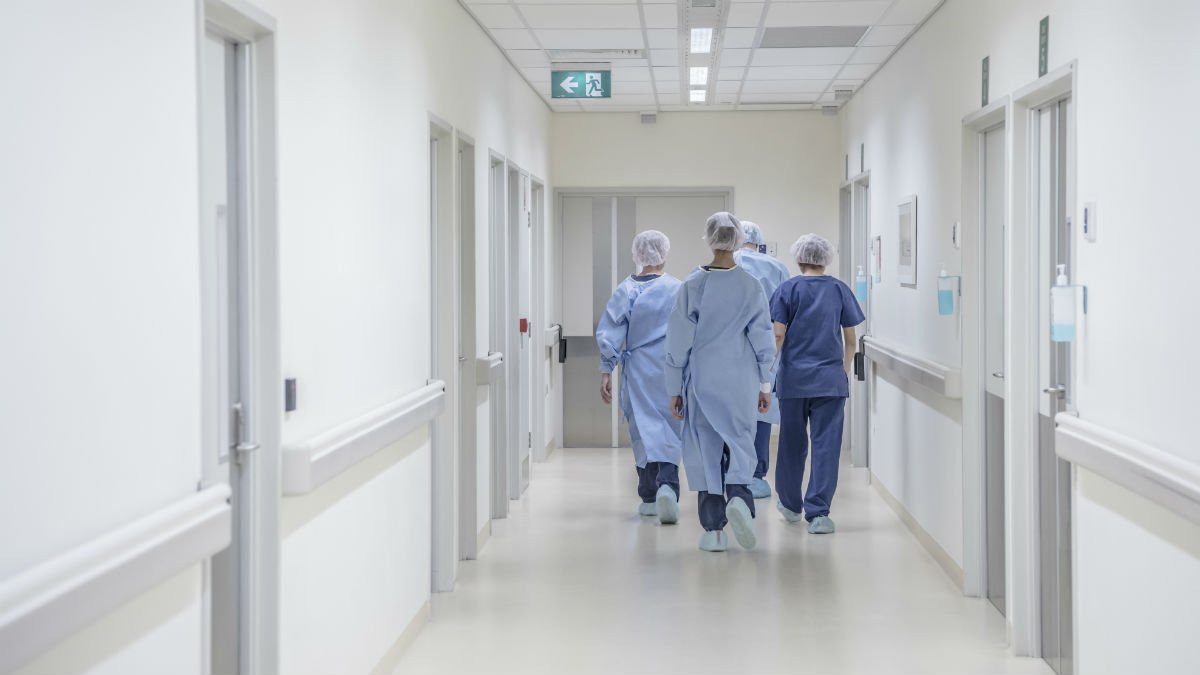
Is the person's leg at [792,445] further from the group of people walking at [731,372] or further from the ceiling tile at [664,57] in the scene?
the ceiling tile at [664,57]

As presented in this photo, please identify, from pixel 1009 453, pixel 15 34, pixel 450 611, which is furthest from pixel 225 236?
pixel 1009 453

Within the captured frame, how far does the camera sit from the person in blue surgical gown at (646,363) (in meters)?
7.21

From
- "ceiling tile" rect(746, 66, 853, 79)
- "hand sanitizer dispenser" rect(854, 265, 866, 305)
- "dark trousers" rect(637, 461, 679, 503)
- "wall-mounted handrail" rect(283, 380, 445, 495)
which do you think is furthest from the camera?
"hand sanitizer dispenser" rect(854, 265, 866, 305)

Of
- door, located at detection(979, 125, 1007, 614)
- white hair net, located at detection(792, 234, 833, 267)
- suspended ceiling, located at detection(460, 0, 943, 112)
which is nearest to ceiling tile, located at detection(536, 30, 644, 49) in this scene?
suspended ceiling, located at detection(460, 0, 943, 112)

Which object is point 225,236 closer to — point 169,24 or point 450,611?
point 169,24


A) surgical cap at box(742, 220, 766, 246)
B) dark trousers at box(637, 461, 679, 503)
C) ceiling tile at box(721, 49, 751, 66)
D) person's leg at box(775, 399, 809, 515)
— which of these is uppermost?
ceiling tile at box(721, 49, 751, 66)

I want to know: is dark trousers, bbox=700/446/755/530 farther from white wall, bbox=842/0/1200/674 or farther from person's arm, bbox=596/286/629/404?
white wall, bbox=842/0/1200/674

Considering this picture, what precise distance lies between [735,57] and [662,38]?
32.7 inches

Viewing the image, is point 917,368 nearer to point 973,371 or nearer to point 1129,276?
point 973,371

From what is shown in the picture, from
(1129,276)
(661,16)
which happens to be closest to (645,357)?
(661,16)

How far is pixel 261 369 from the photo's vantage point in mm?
3049

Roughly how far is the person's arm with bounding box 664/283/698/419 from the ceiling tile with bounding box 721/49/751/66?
1998mm

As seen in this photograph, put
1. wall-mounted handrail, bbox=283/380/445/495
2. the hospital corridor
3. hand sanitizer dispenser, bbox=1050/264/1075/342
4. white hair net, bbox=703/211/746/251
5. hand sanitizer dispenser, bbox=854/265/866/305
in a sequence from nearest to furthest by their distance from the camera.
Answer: the hospital corridor → wall-mounted handrail, bbox=283/380/445/495 → hand sanitizer dispenser, bbox=1050/264/1075/342 → white hair net, bbox=703/211/746/251 → hand sanitizer dispenser, bbox=854/265/866/305

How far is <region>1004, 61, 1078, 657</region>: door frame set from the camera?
14.9 feet
